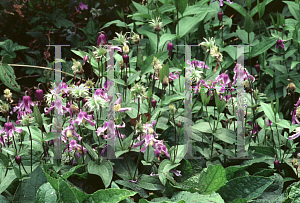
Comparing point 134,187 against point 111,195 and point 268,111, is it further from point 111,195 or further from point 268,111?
point 268,111

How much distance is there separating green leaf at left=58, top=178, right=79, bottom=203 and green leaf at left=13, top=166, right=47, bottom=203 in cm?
16

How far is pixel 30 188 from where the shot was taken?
1225 millimetres

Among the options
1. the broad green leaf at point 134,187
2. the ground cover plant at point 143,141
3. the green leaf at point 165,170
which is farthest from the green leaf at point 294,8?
the broad green leaf at point 134,187

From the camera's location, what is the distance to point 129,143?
4.33ft

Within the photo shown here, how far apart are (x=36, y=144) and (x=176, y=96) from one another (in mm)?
591

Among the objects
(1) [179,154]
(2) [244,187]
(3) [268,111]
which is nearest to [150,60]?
(1) [179,154]

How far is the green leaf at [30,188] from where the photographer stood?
1.22 metres

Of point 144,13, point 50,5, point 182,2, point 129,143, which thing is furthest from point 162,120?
point 50,5

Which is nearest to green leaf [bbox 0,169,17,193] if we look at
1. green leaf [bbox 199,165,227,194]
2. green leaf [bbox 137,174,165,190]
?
green leaf [bbox 137,174,165,190]

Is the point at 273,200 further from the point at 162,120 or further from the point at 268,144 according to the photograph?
the point at 162,120

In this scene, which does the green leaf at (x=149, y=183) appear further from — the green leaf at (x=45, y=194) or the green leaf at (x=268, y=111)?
the green leaf at (x=268, y=111)

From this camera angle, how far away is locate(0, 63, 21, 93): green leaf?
7.56 feet

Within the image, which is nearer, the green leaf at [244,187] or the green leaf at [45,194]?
the green leaf at [45,194]

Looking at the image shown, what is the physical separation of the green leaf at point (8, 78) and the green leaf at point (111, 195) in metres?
1.43
